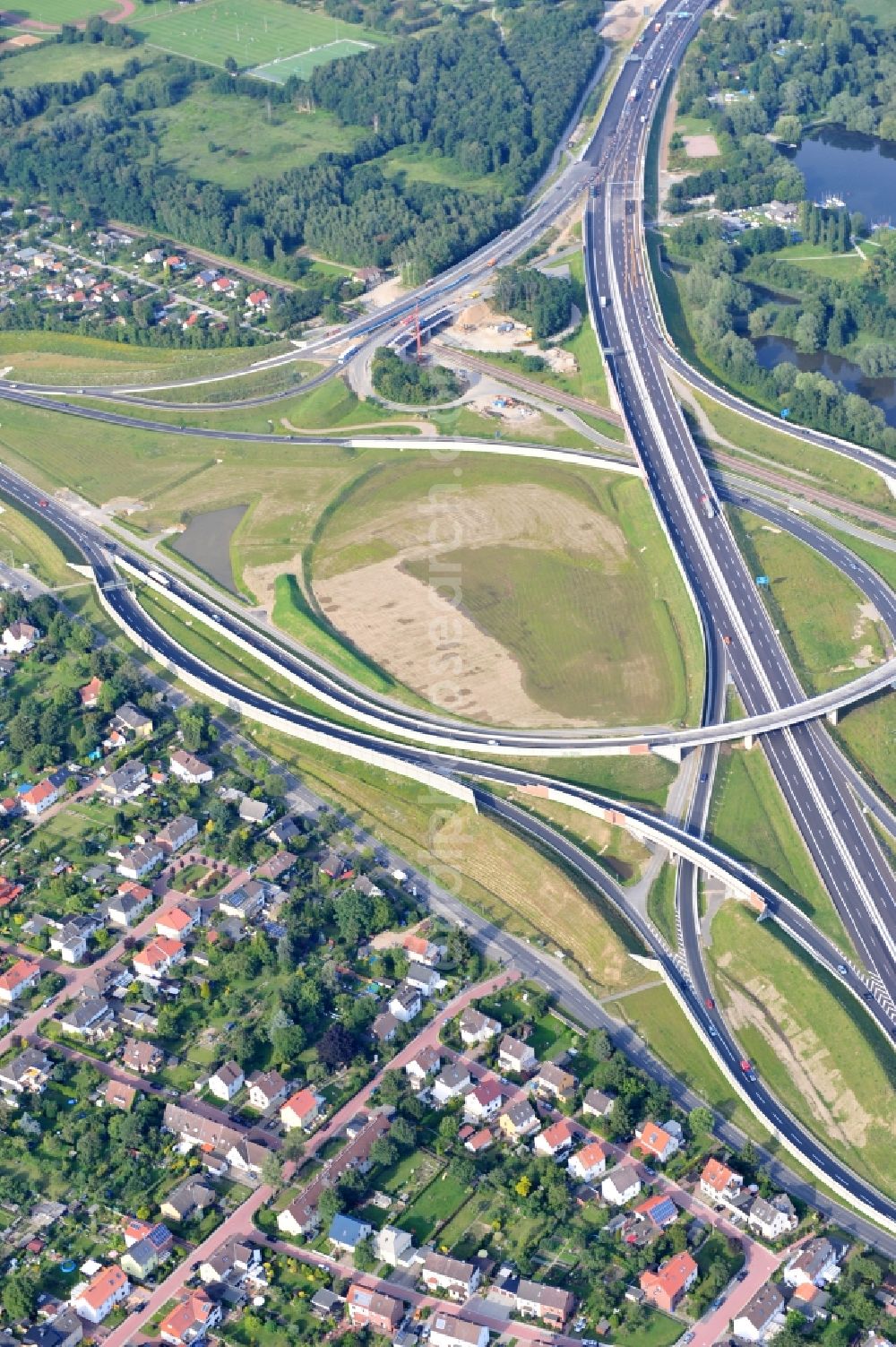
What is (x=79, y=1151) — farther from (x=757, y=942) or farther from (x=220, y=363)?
(x=220, y=363)

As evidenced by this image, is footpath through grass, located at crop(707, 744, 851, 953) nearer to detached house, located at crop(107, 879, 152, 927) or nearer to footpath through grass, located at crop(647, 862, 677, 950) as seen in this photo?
footpath through grass, located at crop(647, 862, 677, 950)

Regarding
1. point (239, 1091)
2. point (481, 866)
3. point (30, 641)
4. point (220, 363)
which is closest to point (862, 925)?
point (481, 866)

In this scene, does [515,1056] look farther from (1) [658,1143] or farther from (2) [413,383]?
(2) [413,383]

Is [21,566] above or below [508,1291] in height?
above

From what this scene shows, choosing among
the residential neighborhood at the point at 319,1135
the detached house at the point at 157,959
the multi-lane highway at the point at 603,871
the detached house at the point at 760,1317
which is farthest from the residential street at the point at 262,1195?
the detached house at the point at 760,1317

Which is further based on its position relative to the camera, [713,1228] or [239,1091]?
[239,1091]

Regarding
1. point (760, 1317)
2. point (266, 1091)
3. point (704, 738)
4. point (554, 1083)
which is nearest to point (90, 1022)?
point (266, 1091)

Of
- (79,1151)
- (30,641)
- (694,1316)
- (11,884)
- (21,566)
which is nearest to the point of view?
(694,1316)
